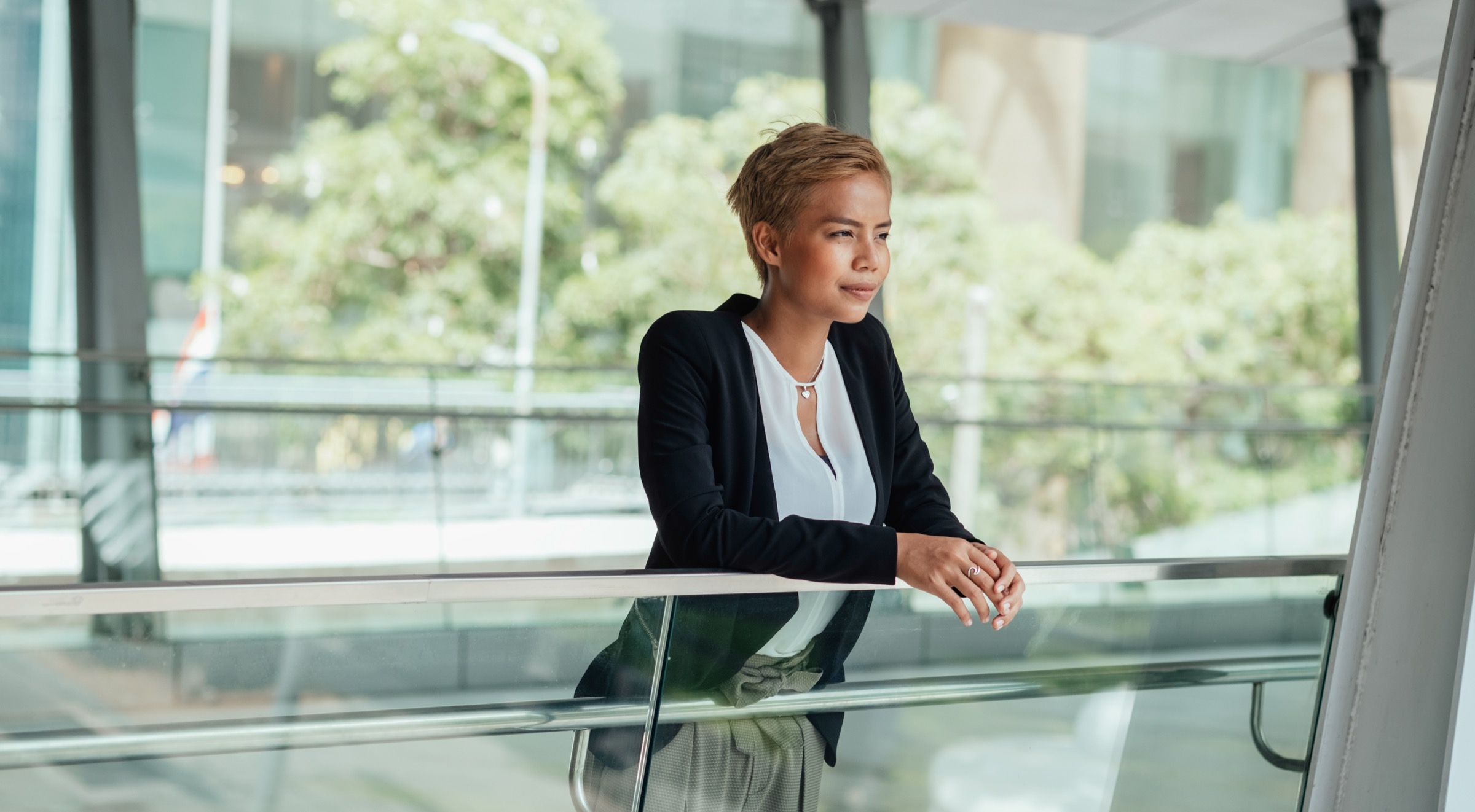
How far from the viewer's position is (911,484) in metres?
2.20

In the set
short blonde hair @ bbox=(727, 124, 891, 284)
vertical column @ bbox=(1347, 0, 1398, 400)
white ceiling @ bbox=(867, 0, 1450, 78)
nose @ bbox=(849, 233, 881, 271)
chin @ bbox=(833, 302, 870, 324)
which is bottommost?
chin @ bbox=(833, 302, 870, 324)

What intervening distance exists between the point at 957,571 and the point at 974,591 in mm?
34

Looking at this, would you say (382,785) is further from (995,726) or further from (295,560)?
(295,560)

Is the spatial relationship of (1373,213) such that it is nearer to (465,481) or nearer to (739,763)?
(465,481)

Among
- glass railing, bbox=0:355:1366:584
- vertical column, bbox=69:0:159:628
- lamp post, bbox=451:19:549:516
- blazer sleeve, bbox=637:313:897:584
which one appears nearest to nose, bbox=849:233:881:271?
blazer sleeve, bbox=637:313:897:584

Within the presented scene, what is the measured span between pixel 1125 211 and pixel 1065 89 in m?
1.62

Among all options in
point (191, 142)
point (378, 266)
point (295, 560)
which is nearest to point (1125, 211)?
point (378, 266)

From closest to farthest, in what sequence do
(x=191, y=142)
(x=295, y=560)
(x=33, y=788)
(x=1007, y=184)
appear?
1. (x=33, y=788)
2. (x=295, y=560)
3. (x=191, y=142)
4. (x=1007, y=184)

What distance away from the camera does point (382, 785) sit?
177cm

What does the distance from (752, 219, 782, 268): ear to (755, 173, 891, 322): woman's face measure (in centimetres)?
2

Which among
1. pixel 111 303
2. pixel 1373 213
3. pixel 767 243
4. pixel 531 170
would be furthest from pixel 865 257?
pixel 531 170

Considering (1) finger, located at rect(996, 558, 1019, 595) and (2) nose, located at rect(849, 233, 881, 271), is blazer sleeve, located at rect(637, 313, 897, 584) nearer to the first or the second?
(1) finger, located at rect(996, 558, 1019, 595)

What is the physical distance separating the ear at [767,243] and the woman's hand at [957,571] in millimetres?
462

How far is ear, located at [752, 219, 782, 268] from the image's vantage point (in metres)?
2.04
